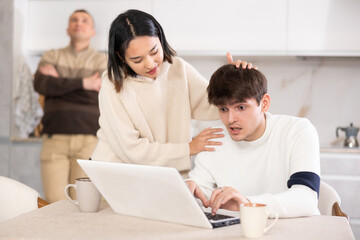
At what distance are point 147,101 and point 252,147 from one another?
0.44m

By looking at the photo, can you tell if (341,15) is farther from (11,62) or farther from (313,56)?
(11,62)

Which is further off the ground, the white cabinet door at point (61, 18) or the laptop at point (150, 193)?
the white cabinet door at point (61, 18)

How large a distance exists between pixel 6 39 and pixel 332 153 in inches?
104

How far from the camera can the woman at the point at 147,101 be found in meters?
1.71

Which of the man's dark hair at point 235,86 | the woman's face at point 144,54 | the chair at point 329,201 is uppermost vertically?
the woman's face at point 144,54

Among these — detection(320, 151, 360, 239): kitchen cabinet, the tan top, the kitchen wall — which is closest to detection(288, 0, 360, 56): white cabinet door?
the kitchen wall

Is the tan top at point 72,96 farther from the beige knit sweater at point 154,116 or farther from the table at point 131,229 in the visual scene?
the table at point 131,229

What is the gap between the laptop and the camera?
1.10m

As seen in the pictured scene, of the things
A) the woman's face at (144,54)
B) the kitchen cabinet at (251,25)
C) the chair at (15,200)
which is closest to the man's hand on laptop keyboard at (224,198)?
the woman's face at (144,54)

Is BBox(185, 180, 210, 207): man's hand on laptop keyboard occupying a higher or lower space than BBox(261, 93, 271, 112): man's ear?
lower

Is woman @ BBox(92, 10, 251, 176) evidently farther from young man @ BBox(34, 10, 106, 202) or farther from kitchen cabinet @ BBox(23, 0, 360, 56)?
kitchen cabinet @ BBox(23, 0, 360, 56)

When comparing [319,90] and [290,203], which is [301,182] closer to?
[290,203]

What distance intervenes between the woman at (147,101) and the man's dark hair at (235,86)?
2.4 inches

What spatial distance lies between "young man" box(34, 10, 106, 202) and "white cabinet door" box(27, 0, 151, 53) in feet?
0.53
